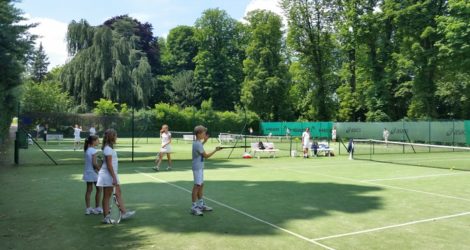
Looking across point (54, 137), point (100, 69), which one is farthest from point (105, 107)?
point (54, 137)

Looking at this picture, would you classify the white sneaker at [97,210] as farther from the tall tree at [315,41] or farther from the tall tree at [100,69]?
the tall tree at [315,41]

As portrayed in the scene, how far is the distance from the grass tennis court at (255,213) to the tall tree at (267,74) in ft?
160

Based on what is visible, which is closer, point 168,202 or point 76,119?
point 168,202

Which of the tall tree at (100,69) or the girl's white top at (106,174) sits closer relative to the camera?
the girl's white top at (106,174)

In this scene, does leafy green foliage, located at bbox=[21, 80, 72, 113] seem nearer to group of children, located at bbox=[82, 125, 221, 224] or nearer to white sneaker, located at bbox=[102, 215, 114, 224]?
group of children, located at bbox=[82, 125, 221, 224]

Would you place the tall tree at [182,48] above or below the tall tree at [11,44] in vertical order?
above

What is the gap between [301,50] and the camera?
57375mm

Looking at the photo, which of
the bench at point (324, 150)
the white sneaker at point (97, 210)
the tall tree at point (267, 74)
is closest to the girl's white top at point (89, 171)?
the white sneaker at point (97, 210)

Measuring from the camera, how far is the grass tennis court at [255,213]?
6898 mm

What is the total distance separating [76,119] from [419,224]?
3382 cm

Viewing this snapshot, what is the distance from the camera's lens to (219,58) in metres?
77.2

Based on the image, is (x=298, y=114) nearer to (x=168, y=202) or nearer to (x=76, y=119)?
(x=76, y=119)

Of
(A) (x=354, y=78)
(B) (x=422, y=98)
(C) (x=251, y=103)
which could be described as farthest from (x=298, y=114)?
(B) (x=422, y=98)

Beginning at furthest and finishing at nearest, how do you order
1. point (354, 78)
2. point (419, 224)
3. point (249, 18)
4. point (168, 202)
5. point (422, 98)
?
point (249, 18) < point (354, 78) < point (422, 98) < point (168, 202) < point (419, 224)
